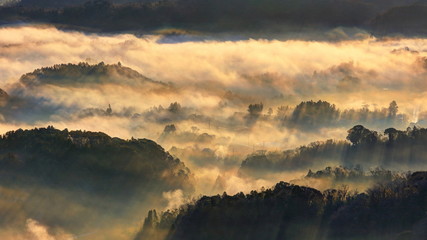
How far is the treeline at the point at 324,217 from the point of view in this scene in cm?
16488

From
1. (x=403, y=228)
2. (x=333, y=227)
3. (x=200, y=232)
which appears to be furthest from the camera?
(x=200, y=232)

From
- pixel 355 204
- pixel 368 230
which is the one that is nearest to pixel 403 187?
pixel 355 204

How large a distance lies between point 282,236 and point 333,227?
1034 centimetres

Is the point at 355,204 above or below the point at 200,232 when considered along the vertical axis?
above

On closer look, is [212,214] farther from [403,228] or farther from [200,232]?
[403,228]

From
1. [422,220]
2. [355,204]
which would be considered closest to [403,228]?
[422,220]

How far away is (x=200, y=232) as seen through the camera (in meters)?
186

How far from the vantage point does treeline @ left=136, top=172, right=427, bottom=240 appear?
164875 mm

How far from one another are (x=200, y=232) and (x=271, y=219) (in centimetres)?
1529

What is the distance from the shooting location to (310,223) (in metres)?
178

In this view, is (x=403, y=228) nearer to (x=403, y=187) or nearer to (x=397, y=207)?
(x=397, y=207)

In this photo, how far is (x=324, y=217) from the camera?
586 feet

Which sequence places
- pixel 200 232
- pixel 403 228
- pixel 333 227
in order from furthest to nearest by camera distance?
pixel 200 232
pixel 333 227
pixel 403 228

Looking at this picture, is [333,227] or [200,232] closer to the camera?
[333,227]
